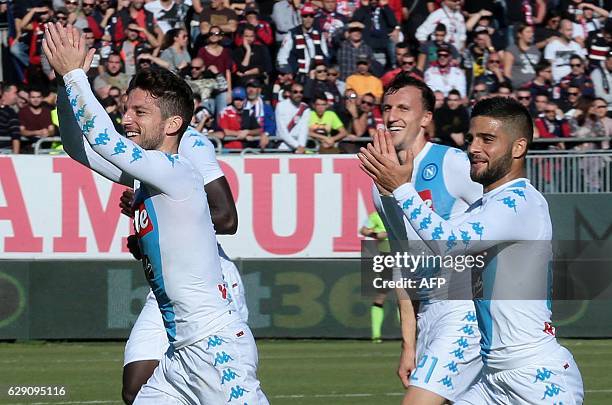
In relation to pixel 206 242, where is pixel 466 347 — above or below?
below

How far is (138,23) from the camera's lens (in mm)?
19641

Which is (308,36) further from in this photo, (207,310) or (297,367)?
(207,310)

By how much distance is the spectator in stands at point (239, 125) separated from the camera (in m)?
17.8

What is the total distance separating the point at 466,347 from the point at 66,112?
269 centimetres

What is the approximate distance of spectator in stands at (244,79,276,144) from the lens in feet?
59.8

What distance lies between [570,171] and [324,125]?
347 centimetres

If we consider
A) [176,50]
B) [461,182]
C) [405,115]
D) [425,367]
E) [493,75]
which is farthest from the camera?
[493,75]

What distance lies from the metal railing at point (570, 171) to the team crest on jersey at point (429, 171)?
8.85 m

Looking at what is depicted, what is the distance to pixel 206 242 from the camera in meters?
6.20

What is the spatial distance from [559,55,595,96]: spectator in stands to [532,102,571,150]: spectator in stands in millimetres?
818

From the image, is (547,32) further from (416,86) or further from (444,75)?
(416,86)

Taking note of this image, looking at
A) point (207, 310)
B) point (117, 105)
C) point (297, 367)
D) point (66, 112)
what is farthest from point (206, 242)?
point (117, 105)

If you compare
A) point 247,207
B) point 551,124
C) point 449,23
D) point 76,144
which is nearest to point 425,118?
point 76,144

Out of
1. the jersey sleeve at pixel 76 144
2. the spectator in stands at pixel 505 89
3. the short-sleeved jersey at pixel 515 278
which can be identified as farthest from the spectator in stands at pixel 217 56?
the short-sleeved jersey at pixel 515 278
